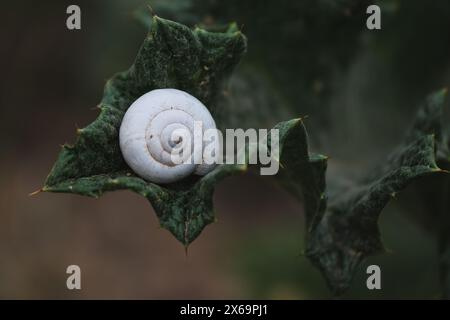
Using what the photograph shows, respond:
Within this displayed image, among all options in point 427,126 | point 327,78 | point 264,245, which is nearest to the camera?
point 427,126

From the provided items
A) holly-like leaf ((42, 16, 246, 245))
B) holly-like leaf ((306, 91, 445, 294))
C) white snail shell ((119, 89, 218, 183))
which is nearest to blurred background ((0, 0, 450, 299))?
holly-like leaf ((306, 91, 445, 294))

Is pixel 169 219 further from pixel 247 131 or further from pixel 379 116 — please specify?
pixel 379 116

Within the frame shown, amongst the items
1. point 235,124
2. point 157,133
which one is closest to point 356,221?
point 235,124

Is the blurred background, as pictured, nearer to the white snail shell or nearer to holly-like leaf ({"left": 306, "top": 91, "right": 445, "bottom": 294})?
holly-like leaf ({"left": 306, "top": 91, "right": 445, "bottom": 294})

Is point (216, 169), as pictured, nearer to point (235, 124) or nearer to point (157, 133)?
point (157, 133)

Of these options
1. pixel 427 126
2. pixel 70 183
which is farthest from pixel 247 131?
pixel 70 183

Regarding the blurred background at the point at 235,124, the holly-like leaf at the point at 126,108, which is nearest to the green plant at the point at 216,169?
the holly-like leaf at the point at 126,108
